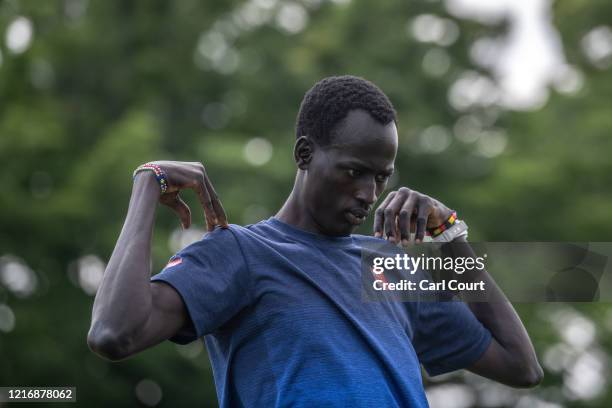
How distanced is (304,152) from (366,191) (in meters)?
0.30

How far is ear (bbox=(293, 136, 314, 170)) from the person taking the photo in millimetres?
3678

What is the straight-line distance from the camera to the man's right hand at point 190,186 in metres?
3.34

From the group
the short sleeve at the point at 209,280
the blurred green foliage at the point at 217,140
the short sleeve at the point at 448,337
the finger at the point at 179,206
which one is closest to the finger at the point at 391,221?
the short sleeve at the point at 448,337

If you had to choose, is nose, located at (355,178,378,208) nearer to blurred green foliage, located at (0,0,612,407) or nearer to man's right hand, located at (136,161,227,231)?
man's right hand, located at (136,161,227,231)

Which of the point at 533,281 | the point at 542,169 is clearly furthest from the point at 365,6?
the point at 533,281

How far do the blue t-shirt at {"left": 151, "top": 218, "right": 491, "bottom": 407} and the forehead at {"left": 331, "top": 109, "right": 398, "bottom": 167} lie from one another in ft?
1.05

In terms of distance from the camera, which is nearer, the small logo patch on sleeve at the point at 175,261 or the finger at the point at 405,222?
the small logo patch on sleeve at the point at 175,261

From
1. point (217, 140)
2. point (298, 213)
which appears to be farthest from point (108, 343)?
point (217, 140)

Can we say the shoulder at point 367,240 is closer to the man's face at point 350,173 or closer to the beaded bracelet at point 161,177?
the man's face at point 350,173

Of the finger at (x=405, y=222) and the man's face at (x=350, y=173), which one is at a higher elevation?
the man's face at (x=350, y=173)

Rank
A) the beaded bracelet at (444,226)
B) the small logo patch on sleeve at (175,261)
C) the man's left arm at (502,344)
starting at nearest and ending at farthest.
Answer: the small logo patch on sleeve at (175,261)
the beaded bracelet at (444,226)
the man's left arm at (502,344)

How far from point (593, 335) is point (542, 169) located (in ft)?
7.65

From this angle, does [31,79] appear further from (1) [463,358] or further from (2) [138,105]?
(1) [463,358]

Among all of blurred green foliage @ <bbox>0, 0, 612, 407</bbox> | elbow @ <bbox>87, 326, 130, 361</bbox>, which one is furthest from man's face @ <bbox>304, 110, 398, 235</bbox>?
blurred green foliage @ <bbox>0, 0, 612, 407</bbox>
